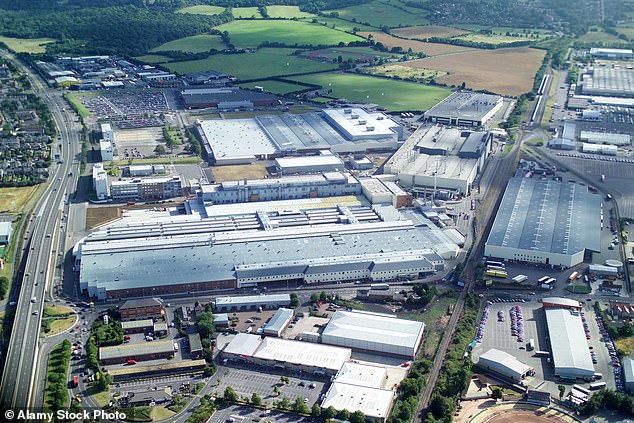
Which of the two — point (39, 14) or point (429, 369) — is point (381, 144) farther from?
point (39, 14)

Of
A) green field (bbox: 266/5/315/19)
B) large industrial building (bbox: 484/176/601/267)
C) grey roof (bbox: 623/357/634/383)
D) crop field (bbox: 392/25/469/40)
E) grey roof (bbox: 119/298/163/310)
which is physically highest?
green field (bbox: 266/5/315/19)

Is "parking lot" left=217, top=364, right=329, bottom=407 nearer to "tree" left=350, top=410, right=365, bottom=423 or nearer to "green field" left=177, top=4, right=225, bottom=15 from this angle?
"tree" left=350, top=410, right=365, bottom=423

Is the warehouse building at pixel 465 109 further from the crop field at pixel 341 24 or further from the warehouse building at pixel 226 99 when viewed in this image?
the crop field at pixel 341 24

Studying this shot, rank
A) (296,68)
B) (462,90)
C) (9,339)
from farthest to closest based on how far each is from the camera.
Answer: (296,68), (462,90), (9,339)

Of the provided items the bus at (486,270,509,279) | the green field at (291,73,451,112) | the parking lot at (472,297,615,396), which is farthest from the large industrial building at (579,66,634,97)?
the parking lot at (472,297,615,396)

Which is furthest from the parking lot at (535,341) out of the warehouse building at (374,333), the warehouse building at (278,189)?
the warehouse building at (278,189)

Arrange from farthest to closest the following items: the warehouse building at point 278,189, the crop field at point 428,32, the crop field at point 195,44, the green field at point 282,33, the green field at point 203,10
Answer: the green field at point 203,10
the crop field at point 428,32
the green field at point 282,33
the crop field at point 195,44
the warehouse building at point 278,189

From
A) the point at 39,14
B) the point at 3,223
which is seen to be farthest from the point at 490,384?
the point at 39,14
